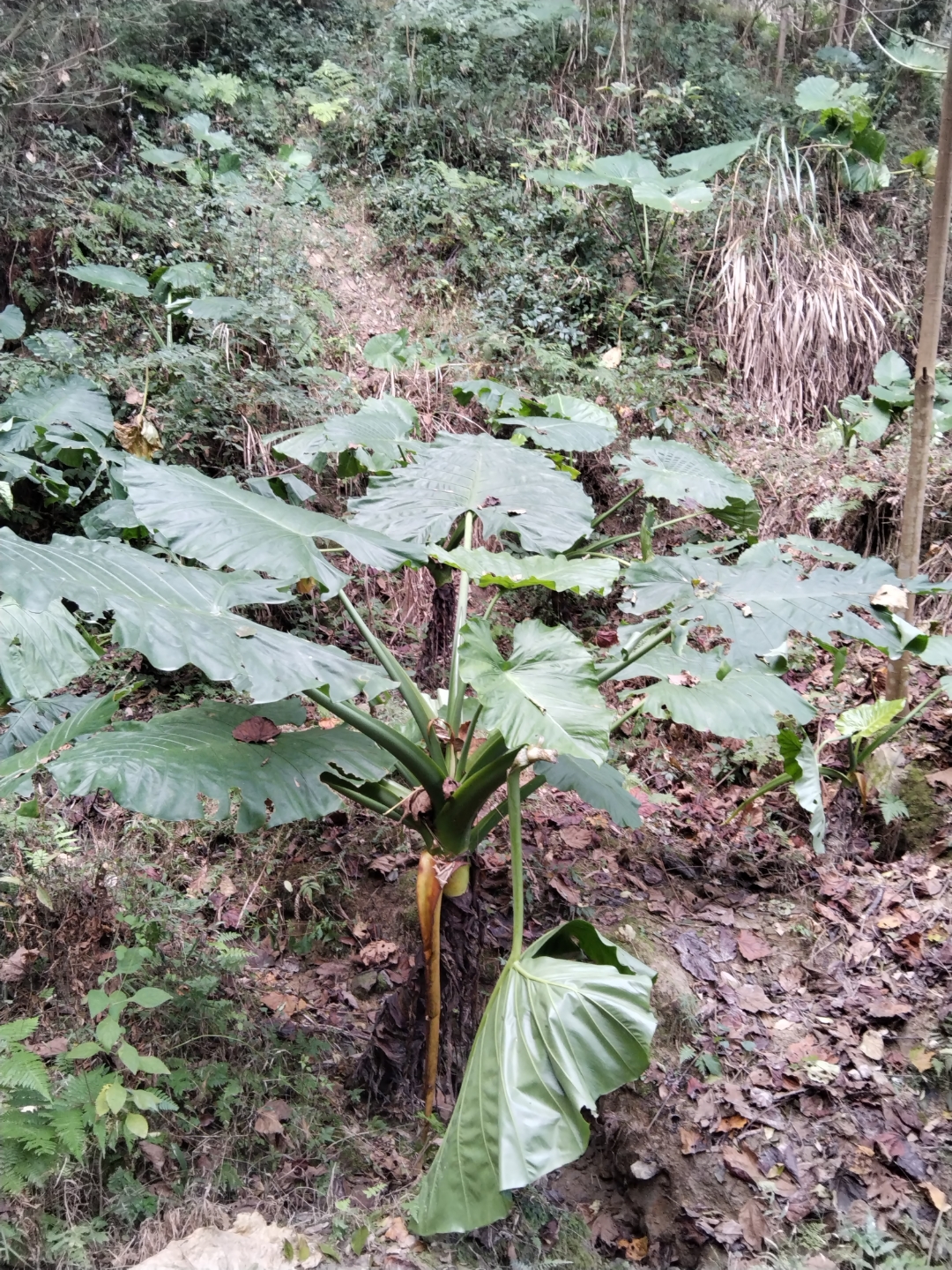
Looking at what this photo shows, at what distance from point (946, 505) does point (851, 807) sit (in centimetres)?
199

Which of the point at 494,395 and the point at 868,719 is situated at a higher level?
the point at 494,395

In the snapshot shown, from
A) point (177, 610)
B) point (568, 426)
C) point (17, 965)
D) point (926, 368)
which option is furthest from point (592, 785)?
point (926, 368)

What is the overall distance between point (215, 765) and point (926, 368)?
289 cm

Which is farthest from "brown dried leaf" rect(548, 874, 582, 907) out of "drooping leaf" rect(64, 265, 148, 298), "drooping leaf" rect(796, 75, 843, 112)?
"drooping leaf" rect(796, 75, 843, 112)

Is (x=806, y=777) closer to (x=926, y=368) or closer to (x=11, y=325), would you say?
(x=926, y=368)

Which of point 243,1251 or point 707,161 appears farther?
point 707,161

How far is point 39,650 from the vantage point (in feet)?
5.32

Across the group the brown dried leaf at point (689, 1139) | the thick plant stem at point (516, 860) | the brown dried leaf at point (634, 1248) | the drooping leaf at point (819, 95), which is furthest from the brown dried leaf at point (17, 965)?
the drooping leaf at point (819, 95)

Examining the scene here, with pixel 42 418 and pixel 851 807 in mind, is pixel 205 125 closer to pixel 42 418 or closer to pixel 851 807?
pixel 42 418

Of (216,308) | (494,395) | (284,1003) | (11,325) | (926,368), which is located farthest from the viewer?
(216,308)

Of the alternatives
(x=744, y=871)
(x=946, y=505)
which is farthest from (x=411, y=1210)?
(x=946, y=505)

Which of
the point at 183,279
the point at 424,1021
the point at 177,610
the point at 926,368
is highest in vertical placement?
the point at 183,279

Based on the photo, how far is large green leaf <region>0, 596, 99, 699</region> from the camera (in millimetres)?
1551

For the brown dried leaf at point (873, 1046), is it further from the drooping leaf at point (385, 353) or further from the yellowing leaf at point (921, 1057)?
the drooping leaf at point (385, 353)
